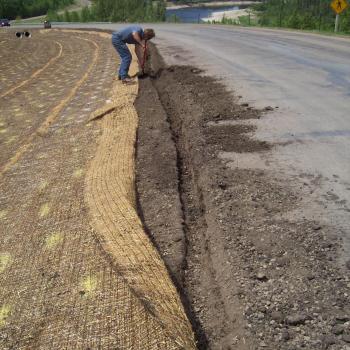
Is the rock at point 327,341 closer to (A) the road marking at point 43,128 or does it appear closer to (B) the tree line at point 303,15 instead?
(A) the road marking at point 43,128

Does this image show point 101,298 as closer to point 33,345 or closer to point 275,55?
point 33,345

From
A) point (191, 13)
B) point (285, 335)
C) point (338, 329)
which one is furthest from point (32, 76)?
point (191, 13)

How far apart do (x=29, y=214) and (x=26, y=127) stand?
344 cm

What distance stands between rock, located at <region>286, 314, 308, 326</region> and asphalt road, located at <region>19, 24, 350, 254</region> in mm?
1007

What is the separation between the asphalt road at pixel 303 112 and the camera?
3.97 m

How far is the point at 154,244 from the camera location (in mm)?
3348

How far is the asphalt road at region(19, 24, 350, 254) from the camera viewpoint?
3.97 metres

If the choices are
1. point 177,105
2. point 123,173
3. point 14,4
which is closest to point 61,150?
point 123,173

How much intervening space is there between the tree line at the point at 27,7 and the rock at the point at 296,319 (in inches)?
3430

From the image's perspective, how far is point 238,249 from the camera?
318 cm

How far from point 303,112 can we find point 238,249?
3856 mm

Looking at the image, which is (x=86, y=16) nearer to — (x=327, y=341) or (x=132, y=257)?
(x=132, y=257)

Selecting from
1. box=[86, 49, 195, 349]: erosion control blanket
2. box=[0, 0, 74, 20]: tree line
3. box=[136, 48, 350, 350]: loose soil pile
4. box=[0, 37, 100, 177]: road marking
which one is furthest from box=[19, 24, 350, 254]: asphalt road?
box=[0, 0, 74, 20]: tree line

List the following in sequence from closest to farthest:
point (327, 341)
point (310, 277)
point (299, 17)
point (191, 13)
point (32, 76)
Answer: point (327, 341), point (310, 277), point (32, 76), point (299, 17), point (191, 13)
